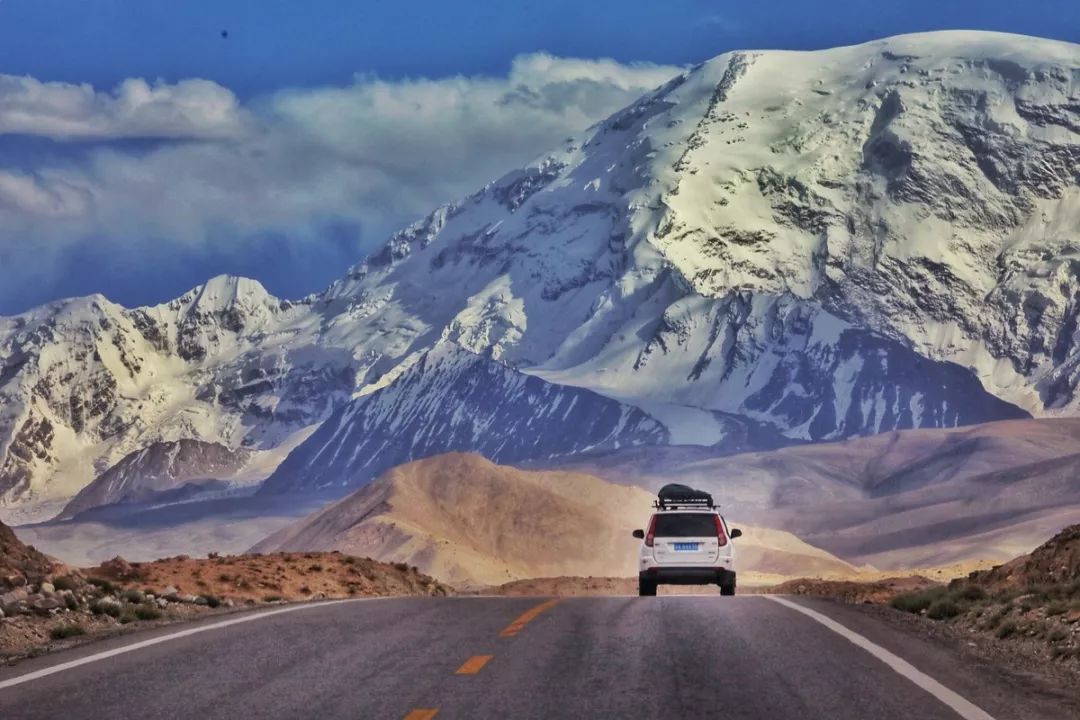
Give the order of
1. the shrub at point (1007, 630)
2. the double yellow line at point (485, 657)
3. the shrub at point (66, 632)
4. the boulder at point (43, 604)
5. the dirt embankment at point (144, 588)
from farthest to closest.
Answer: the boulder at point (43, 604) < the dirt embankment at point (144, 588) < the shrub at point (1007, 630) < the shrub at point (66, 632) < the double yellow line at point (485, 657)

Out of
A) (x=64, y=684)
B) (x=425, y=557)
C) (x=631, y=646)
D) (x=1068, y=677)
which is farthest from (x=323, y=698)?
(x=425, y=557)

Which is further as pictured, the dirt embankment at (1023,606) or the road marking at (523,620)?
the dirt embankment at (1023,606)

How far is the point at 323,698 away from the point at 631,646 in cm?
460

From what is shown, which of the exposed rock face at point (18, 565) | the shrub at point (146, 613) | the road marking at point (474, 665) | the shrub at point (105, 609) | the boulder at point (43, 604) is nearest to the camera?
the road marking at point (474, 665)

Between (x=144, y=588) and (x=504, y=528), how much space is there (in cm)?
13854

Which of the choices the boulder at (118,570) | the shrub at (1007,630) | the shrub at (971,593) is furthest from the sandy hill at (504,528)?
the shrub at (1007,630)

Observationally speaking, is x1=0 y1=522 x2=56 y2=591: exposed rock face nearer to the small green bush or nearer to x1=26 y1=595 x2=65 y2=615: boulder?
x1=26 y1=595 x2=65 y2=615: boulder

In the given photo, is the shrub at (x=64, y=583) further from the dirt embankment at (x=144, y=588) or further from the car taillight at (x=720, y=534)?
the car taillight at (x=720, y=534)

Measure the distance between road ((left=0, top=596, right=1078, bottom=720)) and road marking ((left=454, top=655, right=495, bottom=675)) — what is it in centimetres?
2

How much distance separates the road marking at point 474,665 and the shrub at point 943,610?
1197 cm

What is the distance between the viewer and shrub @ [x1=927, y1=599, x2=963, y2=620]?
87.7ft

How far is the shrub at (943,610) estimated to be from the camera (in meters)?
26.7

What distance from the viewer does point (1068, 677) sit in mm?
16500

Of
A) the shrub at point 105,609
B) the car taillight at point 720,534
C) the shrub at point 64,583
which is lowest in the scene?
the shrub at point 105,609
